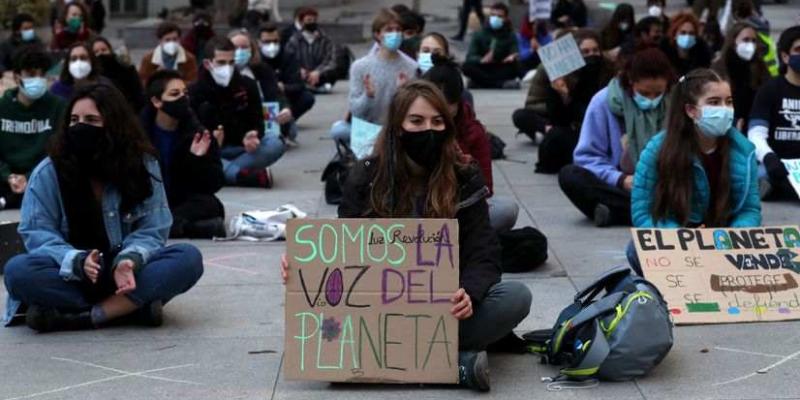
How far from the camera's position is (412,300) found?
5922 mm

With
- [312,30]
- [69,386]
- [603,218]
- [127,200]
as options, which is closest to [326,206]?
[603,218]

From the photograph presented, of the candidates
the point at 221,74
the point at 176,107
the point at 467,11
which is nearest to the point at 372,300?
the point at 176,107

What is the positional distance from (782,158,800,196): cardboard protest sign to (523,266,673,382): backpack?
350cm

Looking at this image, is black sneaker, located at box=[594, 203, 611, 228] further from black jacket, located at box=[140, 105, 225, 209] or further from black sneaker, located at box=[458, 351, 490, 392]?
black sneaker, located at box=[458, 351, 490, 392]

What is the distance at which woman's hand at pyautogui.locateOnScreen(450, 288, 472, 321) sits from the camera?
587 cm

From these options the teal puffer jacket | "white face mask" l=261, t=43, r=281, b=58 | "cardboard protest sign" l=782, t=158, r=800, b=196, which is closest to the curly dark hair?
the teal puffer jacket

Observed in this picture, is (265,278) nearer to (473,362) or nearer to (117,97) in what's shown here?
(117,97)

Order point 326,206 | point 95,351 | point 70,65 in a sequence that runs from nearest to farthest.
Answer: point 95,351 → point 326,206 → point 70,65

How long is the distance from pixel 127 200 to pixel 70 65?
5.36 m

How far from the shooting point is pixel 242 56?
12.8m

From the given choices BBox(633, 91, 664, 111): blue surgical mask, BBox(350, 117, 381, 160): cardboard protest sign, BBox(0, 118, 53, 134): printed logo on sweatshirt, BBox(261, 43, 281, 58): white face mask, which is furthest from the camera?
BBox(261, 43, 281, 58): white face mask

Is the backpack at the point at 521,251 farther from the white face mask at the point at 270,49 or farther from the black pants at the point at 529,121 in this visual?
the white face mask at the point at 270,49

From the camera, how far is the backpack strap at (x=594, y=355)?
19.5ft

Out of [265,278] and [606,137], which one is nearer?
[265,278]
